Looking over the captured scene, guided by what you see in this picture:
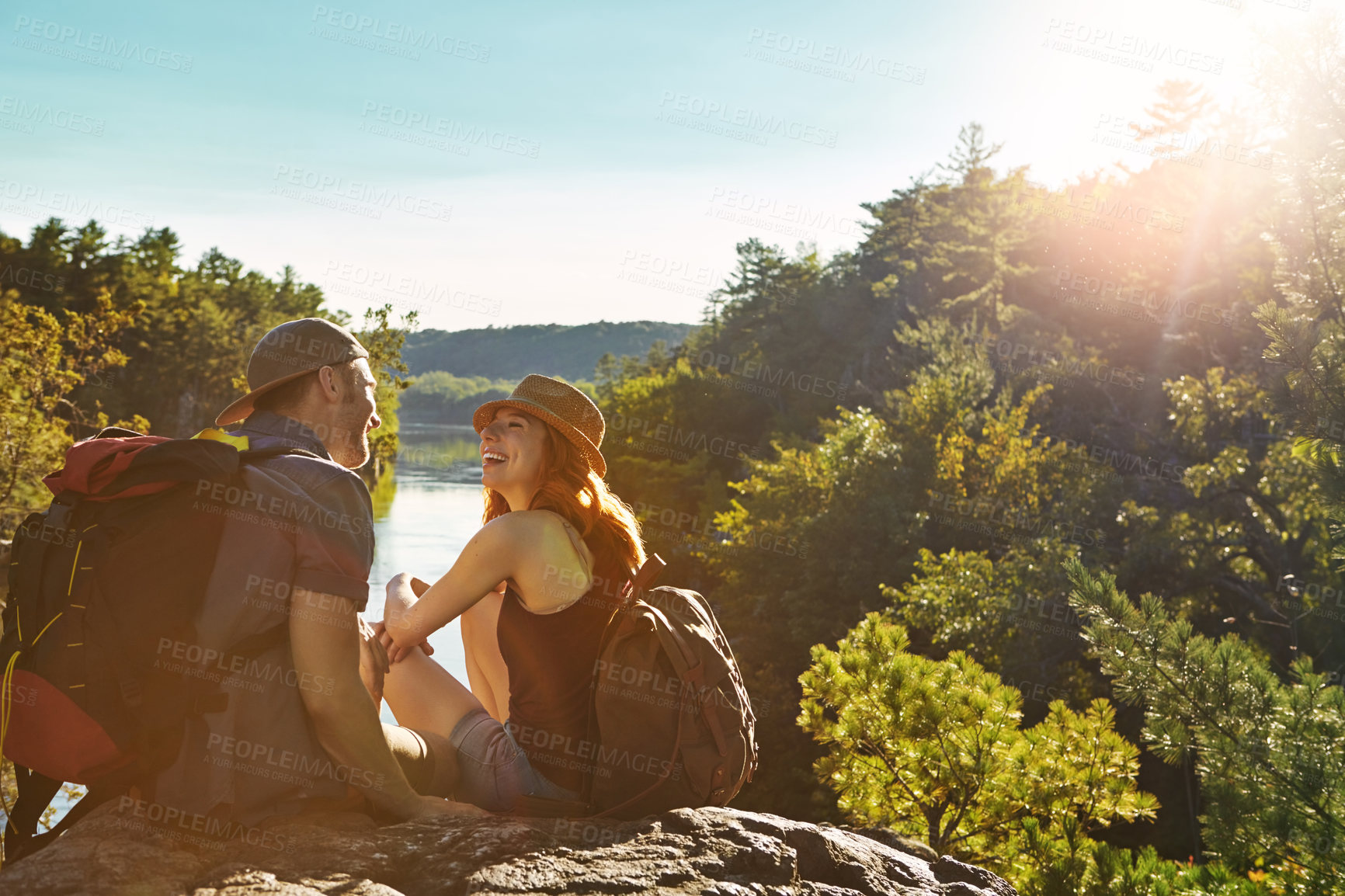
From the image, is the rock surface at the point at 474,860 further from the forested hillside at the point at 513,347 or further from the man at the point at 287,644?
the forested hillside at the point at 513,347

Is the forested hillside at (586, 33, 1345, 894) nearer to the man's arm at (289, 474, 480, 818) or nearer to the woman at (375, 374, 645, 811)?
the woman at (375, 374, 645, 811)

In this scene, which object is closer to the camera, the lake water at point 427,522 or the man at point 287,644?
the man at point 287,644

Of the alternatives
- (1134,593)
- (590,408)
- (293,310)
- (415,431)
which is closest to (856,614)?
A: (1134,593)

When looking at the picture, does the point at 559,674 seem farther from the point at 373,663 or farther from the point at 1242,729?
the point at 1242,729

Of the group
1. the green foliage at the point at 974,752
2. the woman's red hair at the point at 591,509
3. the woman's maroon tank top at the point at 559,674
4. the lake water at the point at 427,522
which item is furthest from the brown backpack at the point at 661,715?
the lake water at the point at 427,522

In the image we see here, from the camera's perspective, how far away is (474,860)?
2467mm

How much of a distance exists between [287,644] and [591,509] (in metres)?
1.15

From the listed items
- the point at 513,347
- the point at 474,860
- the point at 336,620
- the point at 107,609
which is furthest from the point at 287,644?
the point at 513,347

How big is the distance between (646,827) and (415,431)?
14462 centimetres

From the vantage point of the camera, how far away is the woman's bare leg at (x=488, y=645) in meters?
3.70

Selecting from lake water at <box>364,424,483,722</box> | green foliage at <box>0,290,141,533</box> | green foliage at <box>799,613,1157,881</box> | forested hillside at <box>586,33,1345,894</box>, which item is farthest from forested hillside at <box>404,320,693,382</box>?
green foliage at <box>799,613,1157,881</box>

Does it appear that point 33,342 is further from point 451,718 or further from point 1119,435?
point 1119,435

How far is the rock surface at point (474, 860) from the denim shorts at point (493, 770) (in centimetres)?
30

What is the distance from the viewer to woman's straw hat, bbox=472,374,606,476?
11.4 ft
